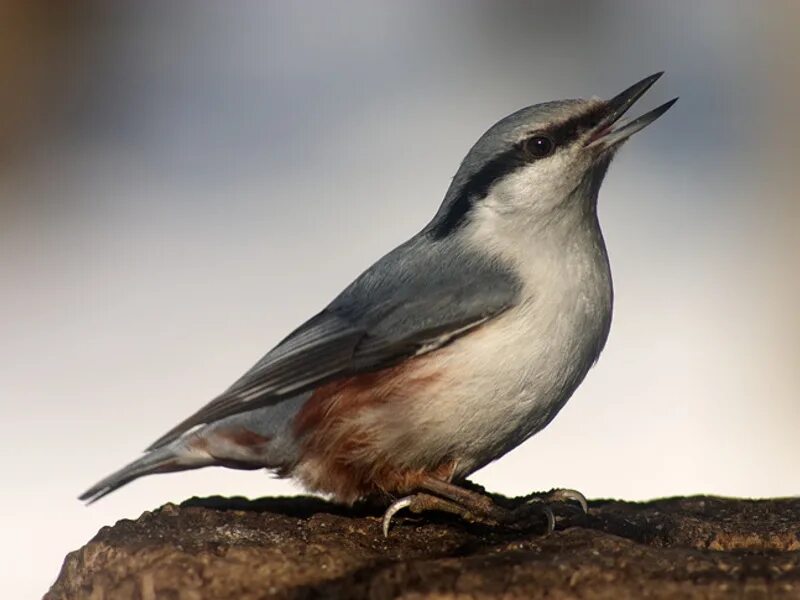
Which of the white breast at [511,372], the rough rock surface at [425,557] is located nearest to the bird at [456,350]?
the white breast at [511,372]

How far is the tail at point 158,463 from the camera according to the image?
301cm

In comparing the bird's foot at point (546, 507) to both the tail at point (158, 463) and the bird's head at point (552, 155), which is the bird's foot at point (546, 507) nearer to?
the bird's head at point (552, 155)

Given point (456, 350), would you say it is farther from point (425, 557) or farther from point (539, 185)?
point (425, 557)

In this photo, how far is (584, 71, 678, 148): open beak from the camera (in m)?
3.04

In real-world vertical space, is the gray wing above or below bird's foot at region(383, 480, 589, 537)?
above

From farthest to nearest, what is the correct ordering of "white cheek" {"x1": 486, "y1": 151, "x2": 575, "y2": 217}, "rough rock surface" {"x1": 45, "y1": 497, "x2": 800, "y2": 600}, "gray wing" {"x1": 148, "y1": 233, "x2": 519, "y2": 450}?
1. "white cheek" {"x1": 486, "y1": 151, "x2": 575, "y2": 217}
2. "gray wing" {"x1": 148, "y1": 233, "x2": 519, "y2": 450}
3. "rough rock surface" {"x1": 45, "y1": 497, "x2": 800, "y2": 600}

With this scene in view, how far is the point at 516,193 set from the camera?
10.1 ft

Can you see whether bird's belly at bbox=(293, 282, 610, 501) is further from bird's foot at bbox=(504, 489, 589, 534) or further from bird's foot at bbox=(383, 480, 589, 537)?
bird's foot at bbox=(504, 489, 589, 534)

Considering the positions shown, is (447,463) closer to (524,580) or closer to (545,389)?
(545,389)

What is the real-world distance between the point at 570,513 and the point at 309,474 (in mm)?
681

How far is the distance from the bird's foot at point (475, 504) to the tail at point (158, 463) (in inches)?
22.3

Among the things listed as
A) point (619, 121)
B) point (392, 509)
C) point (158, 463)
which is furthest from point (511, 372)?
point (158, 463)

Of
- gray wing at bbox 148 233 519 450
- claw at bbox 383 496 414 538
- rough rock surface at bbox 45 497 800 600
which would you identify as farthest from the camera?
gray wing at bbox 148 233 519 450

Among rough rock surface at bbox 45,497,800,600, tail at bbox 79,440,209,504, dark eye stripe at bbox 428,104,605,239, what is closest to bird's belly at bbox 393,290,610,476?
rough rock surface at bbox 45,497,800,600
